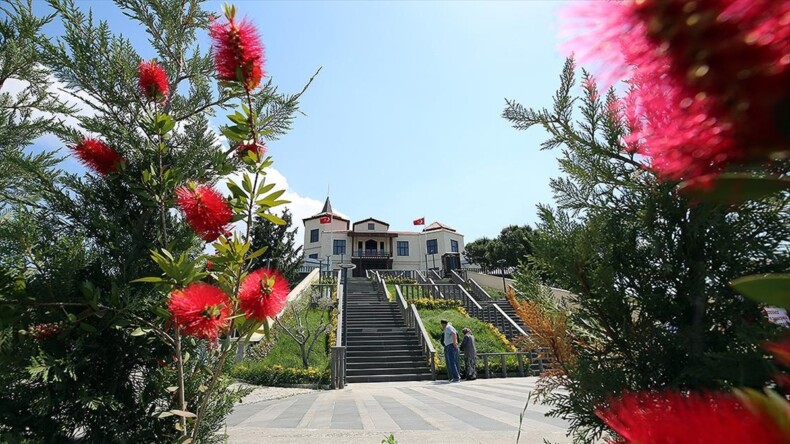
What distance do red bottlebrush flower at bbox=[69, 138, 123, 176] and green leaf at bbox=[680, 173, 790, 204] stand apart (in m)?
2.88

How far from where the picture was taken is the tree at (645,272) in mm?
1562

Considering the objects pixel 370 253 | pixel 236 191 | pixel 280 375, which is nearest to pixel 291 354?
pixel 280 375

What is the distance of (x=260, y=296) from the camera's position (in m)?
2.13

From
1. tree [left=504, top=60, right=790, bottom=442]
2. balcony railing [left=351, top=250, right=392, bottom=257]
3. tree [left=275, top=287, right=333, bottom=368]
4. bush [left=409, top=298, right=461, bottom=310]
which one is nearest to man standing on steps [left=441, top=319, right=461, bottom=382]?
tree [left=275, top=287, right=333, bottom=368]

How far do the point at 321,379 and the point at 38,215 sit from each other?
32.3ft

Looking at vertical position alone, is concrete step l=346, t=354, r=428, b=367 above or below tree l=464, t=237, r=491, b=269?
below

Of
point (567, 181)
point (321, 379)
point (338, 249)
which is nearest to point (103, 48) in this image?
point (567, 181)

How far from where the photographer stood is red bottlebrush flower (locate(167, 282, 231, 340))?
1895mm

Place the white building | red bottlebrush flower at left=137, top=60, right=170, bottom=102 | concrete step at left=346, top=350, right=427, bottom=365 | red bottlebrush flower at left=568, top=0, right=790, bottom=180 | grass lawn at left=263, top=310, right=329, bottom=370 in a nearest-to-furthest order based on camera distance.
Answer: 1. red bottlebrush flower at left=568, top=0, right=790, bottom=180
2. red bottlebrush flower at left=137, top=60, right=170, bottom=102
3. grass lawn at left=263, top=310, right=329, bottom=370
4. concrete step at left=346, top=350, right=427, bottom=365
5. the white building

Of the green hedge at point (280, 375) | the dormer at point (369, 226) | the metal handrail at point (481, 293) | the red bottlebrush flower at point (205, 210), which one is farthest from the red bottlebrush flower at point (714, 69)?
the dormer at point (369, 226)

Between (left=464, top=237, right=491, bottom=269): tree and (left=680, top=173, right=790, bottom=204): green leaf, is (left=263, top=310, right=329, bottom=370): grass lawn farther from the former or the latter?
(left=464, top=237, right=491, bottom=269): tree

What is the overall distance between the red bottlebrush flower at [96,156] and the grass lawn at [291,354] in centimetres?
1087

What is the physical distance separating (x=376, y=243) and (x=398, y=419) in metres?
44.7

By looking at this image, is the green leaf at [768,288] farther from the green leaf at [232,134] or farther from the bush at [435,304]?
the bush at [435,304]
